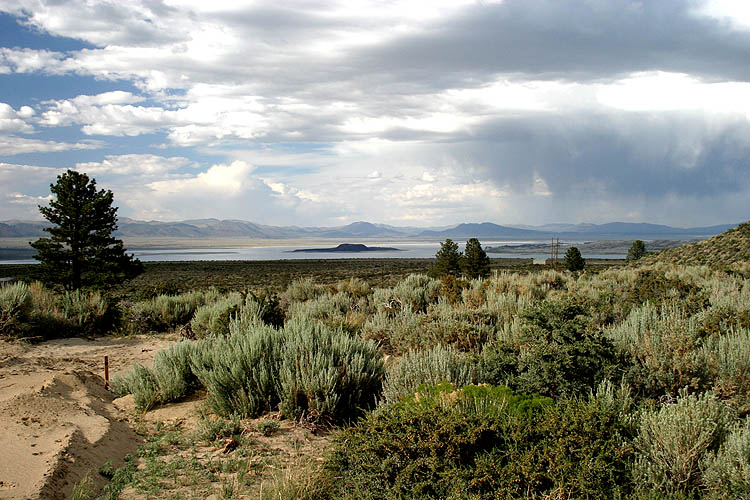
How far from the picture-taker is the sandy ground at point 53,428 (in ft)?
13.9

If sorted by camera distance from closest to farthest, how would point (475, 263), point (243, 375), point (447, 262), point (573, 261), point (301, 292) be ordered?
1. point (243, 375)
2. point (301, 292)
3. point (447, 262)
4. point (475, 263)
5. point (573, 261)

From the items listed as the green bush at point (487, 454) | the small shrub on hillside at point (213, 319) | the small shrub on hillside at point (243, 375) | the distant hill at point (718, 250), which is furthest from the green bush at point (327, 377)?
the distant hill at point (718, 250)

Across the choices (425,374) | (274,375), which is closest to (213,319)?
(274,375)

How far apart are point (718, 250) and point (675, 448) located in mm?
37863

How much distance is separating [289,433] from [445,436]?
2357 mm

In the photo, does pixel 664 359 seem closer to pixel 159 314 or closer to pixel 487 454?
pixel 487 454

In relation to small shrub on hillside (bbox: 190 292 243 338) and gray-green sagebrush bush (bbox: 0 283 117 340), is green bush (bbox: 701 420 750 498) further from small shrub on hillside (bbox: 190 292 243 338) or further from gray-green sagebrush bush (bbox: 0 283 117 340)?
gray-green sagebrush bush (bbox: 0 283 117 340)

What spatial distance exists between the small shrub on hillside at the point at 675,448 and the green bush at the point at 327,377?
8.96ft

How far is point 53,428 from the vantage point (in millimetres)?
5180

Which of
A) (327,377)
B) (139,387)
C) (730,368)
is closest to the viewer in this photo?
(730,368)

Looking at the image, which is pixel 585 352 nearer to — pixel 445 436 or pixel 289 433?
pixel 445 436

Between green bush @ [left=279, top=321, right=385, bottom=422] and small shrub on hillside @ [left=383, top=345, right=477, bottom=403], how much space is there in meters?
0.26

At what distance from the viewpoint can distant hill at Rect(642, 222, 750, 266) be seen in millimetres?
32469

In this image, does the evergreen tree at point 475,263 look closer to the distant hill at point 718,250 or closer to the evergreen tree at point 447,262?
the evergreen tree at point 447,262
